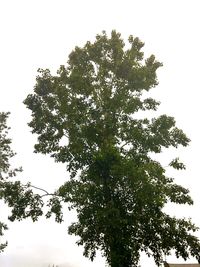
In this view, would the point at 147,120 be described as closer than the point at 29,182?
No

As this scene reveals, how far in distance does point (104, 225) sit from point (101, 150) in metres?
2.85

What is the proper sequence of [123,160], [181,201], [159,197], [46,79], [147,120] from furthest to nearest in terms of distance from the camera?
1. [46,79]
2. [147,120]
3. [181,201]
4. [123,160]
5. [159,197]

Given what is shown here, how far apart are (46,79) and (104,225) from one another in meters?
8.02

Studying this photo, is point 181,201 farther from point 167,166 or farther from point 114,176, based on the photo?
point 114,176

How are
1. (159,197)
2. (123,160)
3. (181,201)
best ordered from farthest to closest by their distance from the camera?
(181,201) < (123,160) < (159,197)

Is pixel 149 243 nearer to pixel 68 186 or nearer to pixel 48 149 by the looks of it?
pixel 68 186

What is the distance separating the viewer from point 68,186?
46.8ft

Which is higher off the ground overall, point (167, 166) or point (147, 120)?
point (147, 120)

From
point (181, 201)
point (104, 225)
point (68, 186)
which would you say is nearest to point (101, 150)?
point (68, 186)

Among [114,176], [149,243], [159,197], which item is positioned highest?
[114,176]

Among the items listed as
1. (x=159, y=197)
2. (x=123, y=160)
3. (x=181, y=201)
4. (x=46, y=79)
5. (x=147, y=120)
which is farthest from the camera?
(x=46, y=79)

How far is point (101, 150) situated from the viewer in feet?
45.9

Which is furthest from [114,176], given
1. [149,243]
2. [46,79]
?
[46,79]

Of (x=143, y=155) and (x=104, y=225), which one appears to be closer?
(x=104, y=225)
